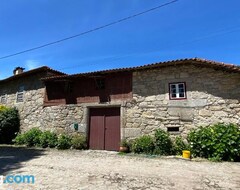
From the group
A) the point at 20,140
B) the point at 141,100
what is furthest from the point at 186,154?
the point at 20,140

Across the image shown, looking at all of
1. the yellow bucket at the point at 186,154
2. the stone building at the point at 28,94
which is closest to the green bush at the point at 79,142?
the stone building at the point at 28,94

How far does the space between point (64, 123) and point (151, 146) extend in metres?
5.26

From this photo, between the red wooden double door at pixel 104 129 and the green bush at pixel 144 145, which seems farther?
the red wooden double door at pixel 104 129

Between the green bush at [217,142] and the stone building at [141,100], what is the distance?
53 centimetres

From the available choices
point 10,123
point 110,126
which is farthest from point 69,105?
point 10,123

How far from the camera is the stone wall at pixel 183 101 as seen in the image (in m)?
8.78

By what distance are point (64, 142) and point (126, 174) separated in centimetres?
617

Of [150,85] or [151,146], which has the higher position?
[150,85]

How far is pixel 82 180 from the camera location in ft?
16.7

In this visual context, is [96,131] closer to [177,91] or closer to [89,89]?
[89,89]

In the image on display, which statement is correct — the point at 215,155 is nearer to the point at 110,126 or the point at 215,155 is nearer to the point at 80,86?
the point at 110,126

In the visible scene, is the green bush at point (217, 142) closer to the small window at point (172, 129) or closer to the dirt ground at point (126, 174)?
the dirt ground at point (126, 174)

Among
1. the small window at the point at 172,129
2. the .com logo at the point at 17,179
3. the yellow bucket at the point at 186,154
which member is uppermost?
the small window at the point at 172,129

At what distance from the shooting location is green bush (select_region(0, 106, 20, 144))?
1378 centimetres
